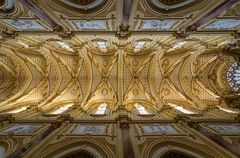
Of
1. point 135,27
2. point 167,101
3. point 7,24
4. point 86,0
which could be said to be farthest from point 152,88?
point 7,24

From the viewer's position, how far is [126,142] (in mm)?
9484

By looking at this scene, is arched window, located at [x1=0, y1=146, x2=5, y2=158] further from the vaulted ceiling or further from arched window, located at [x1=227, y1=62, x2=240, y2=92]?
arched window, located at [x1=227, y1=62, x2=240, y2=92]

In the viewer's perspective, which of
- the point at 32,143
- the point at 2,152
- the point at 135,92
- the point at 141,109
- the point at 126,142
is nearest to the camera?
the point at 2,152

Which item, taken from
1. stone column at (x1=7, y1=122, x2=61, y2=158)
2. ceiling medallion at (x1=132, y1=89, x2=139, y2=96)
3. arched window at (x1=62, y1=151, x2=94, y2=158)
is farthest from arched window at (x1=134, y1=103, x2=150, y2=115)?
arched window at (x1=62, y1=151, x2=94, y2=158)

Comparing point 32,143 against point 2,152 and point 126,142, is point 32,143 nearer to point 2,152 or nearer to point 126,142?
point 2,152

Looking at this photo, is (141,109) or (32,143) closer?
(32,143)

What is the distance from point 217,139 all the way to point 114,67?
1300 centimetres

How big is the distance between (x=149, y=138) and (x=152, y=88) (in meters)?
11.1

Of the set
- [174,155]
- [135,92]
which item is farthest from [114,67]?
[174,155]

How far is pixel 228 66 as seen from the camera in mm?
21734

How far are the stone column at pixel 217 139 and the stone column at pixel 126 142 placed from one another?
3.63m

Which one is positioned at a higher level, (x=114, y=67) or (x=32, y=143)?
(x=114, y=67)

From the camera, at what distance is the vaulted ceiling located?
42.3ft

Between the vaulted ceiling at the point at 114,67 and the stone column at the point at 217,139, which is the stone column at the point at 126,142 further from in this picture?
A: the vaulted ceiling at the point at 114,67
